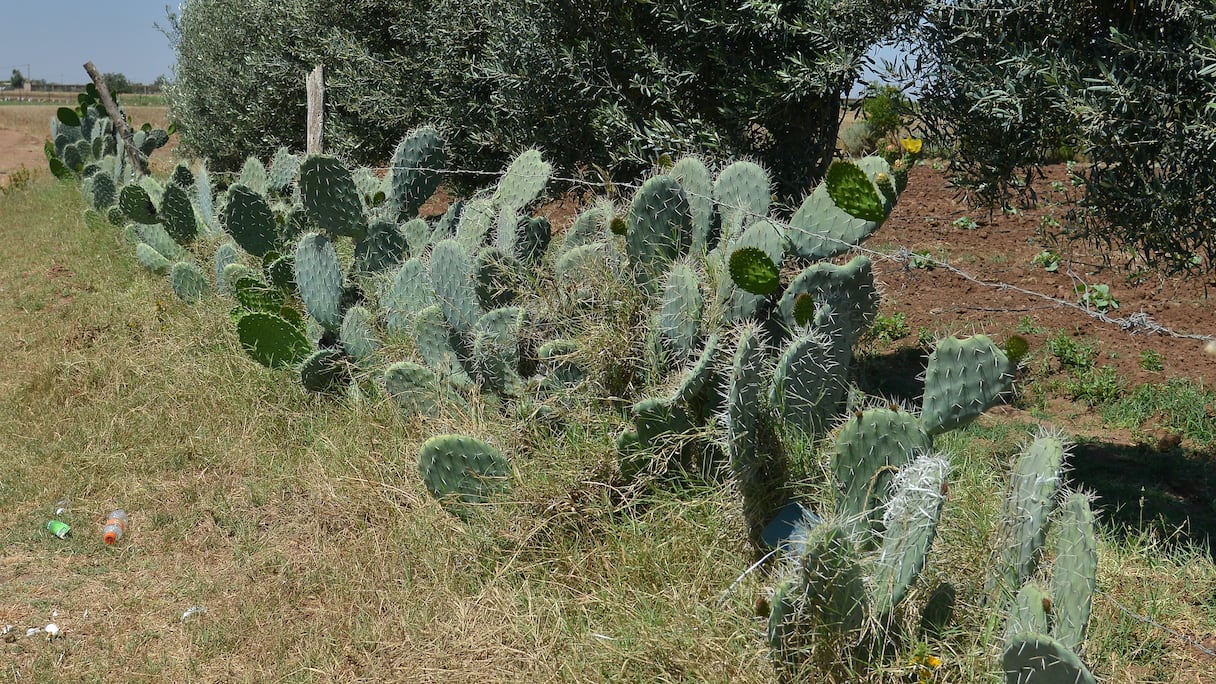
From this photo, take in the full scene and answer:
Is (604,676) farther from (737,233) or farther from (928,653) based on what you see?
(737,233)

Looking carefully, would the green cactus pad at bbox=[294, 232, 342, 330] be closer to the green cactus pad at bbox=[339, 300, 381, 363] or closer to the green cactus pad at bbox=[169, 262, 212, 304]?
the green cactus pad at bbox=[339, 300, 381, 363]

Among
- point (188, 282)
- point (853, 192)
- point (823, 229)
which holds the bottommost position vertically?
point (188, 282)

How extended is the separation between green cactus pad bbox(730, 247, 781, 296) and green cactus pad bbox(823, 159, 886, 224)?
335mm

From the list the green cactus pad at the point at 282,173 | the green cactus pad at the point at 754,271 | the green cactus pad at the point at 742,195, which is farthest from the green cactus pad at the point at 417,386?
the green cactus pad at the point at 282,173

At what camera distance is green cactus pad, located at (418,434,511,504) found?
138 inches

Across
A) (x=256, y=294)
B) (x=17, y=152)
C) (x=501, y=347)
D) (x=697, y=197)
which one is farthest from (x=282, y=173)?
(x=17, y=152)

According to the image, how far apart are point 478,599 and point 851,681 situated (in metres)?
1.21

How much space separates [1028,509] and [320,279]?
3873 millimetres

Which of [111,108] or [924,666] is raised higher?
[924,666]

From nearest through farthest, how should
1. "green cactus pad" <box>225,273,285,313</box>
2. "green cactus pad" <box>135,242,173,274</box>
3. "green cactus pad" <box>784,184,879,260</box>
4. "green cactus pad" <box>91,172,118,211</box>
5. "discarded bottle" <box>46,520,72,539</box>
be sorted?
"green cactus pad" <box>784,184,879,260</box> → "discarded bottle" <box>46,520,72,539</box> → "green cactus pad" <box>225,273,285,313</box> → "green cactus pad" <box>135,242,173,274</box> → "green cactus pad" <box>91,172,118,211</box>

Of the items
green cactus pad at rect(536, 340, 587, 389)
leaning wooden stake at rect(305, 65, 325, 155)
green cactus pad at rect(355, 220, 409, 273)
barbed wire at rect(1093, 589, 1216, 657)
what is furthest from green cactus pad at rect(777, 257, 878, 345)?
leaning wooden stake at rect(305, 65, 325, 155)

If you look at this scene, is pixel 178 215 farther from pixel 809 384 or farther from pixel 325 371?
pixel 809 384

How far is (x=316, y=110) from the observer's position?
23.1 ft

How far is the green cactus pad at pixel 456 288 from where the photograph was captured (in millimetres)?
4398
